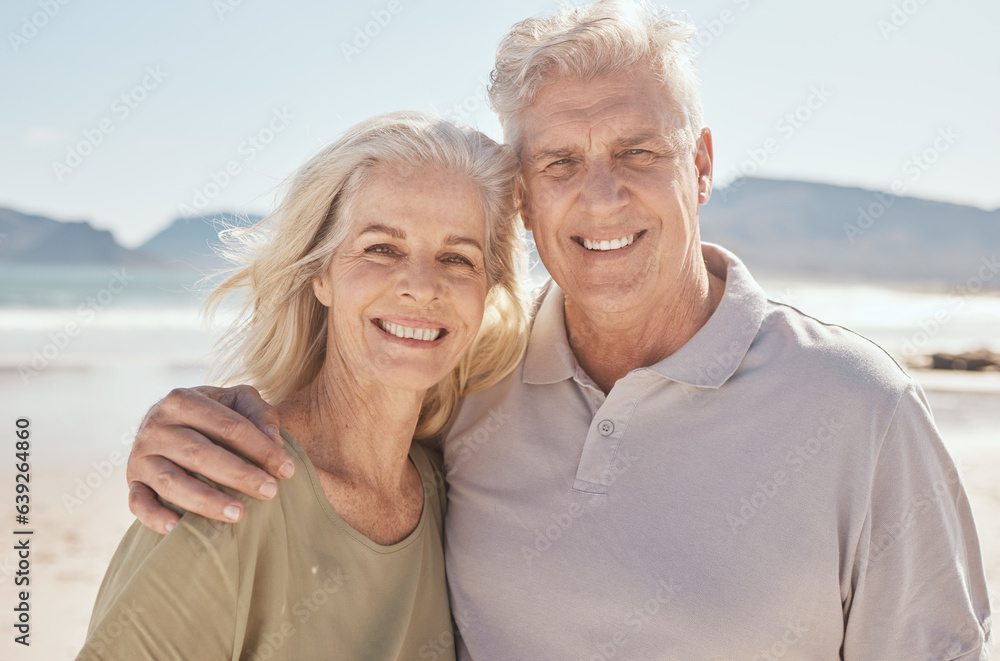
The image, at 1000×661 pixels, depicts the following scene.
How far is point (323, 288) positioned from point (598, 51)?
3.73 feet

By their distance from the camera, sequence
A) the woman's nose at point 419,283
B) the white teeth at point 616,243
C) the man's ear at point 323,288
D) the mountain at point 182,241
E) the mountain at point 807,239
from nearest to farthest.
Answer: the woman's nose at point 419,283 < the man's ear at point 323,288 < the white teeth at point 616,243 < the mountain at point 807,239 < the mountain at point 182,241

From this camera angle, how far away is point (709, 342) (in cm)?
237

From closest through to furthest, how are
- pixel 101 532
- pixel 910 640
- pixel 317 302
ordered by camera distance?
1. pixel 910 640
2. pixel 317 302
3. pixel 101 532

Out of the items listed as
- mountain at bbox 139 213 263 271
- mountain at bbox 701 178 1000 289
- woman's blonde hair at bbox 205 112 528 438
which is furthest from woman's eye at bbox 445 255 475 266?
mountain at bbox 139 213 263 271

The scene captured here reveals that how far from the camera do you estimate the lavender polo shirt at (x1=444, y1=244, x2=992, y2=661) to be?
2.06 metres

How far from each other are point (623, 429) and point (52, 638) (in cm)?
390

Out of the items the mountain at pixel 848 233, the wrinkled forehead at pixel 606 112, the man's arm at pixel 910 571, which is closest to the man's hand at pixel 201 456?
the wrinkled forehead at pixel 606 112

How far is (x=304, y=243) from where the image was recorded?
2408 mm

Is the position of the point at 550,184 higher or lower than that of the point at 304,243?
higher

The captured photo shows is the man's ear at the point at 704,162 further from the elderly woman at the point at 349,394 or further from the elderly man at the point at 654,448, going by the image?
the elderly woman at the point at 349,394

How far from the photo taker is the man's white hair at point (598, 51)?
97.3 inches

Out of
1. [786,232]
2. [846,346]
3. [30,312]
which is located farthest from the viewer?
[786,232]

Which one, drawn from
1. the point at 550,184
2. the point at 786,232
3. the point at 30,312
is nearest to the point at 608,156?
the point at 550,184

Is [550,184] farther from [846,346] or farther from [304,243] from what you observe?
[846,346]
